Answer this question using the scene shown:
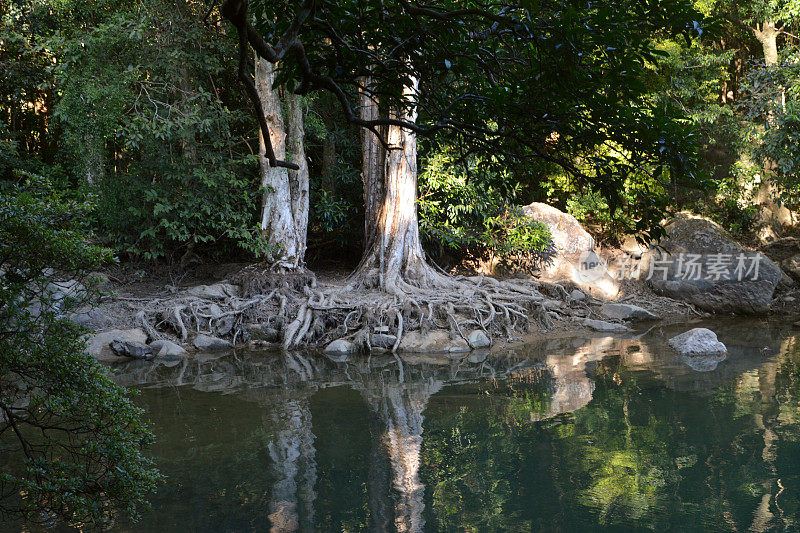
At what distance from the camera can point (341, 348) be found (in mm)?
9562

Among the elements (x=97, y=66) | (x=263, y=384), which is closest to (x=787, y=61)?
(x=263, y=384)

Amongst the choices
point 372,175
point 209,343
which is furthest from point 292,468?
point 372,175

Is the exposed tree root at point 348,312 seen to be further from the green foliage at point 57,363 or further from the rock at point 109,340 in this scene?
the green foliage at point 57,363

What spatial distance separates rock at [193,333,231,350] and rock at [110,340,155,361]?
2.50ft

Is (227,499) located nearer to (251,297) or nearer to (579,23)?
(579,23)

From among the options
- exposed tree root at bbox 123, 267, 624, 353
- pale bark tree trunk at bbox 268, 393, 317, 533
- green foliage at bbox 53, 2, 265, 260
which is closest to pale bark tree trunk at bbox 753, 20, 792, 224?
exposed tree root at bbox 123, 267, 624, 353

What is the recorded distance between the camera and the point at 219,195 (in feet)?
37.9

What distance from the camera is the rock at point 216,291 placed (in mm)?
10633

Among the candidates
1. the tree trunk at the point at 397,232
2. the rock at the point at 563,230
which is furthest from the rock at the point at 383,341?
the rock at the point at 563,230

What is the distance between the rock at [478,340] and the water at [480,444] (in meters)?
0.79

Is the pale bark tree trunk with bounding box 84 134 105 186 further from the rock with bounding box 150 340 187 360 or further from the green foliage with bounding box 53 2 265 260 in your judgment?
the rock with bounding box 150 340 187 360

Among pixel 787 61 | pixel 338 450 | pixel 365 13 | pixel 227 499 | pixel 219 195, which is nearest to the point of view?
pixel 365 13

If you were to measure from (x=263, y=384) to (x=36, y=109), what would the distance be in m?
12.5

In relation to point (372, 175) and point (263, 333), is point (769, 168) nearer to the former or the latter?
point (372, 175)
